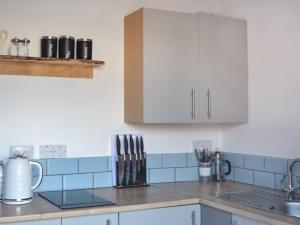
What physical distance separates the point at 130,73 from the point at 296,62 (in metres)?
1.09

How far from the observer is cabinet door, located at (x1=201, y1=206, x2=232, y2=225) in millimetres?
2402

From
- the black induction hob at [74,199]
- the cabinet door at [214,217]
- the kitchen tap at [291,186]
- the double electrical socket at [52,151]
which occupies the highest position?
the double electrical socket at [52,151]

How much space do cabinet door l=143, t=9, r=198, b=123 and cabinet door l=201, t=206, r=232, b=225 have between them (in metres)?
0.66

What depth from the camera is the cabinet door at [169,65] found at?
9.37 feet

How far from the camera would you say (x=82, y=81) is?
2.95 m

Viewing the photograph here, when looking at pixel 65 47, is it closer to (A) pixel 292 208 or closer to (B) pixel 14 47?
(B) pixel 14 47

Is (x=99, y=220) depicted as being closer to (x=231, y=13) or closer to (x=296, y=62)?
(x=296, y=62)

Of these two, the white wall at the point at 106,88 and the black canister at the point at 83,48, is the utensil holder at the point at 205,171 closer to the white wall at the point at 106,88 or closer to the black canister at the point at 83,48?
the white wall at the point at 106,88

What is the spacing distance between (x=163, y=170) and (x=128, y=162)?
0.31 metres

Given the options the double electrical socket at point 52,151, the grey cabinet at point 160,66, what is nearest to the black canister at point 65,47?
the grey cabinet at point 160,66

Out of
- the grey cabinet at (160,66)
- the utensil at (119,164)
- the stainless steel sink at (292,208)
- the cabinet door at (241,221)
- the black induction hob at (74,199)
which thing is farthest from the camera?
the utensil at (119,164)

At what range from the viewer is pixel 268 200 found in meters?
2.62

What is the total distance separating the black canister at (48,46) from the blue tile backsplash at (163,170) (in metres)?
0.68

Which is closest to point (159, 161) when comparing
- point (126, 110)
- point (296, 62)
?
point (126, 110)
